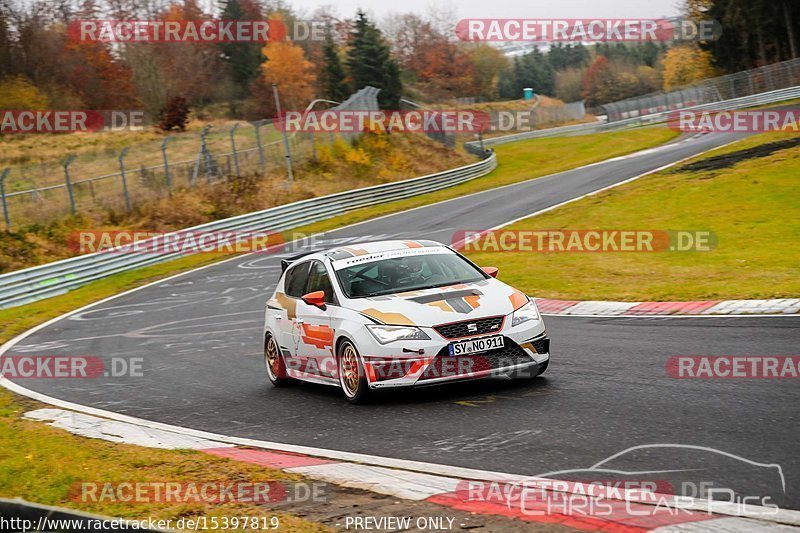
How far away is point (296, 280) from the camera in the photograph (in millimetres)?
11320

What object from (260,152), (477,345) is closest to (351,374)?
(477,345)

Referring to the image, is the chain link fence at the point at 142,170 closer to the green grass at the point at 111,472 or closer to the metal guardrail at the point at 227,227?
the metal guardrail at the point at 227,227

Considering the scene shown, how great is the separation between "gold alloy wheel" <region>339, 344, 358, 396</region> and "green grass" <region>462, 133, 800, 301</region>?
21.7ft

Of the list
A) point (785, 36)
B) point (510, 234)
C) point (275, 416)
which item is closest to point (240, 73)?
point (785, 36)

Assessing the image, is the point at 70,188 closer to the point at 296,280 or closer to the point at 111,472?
the point at 296,280

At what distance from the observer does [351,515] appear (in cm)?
568

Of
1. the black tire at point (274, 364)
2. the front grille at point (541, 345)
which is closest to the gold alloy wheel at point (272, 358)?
the black tire at point (274, 364)

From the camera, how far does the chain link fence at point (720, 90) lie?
59531 mm

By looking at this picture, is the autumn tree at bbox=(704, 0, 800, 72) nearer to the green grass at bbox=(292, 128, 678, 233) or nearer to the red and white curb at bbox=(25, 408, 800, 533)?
the green grass at bbox=(292, 128, 678, 233)

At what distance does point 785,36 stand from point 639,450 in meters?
77.3

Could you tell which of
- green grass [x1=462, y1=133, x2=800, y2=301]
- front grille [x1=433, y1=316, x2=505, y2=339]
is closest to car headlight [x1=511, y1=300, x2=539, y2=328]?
front grille [x1=433, y1=316, x2=505, y2=339]

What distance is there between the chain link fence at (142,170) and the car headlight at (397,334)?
2355 cm

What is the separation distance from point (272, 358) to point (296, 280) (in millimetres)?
1053

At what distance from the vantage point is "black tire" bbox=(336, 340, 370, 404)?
9211 mm
